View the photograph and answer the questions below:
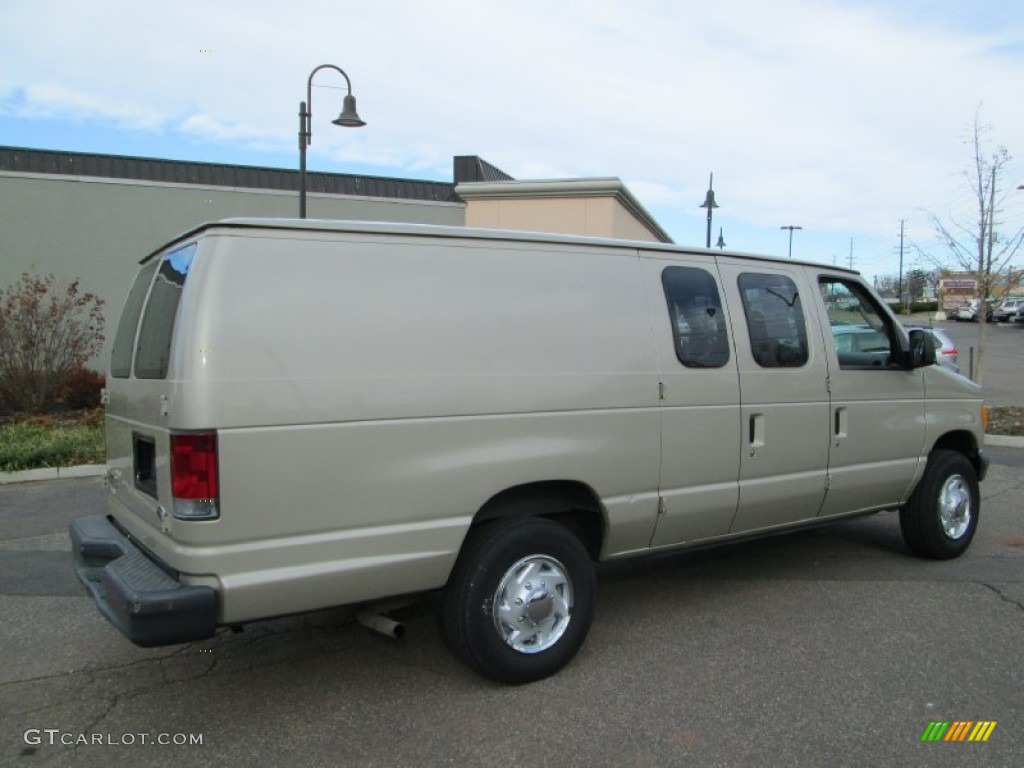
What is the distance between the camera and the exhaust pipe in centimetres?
357

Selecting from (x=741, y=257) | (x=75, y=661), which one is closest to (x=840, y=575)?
(x=741, y=257)

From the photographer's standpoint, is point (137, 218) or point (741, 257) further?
point (137, 218)

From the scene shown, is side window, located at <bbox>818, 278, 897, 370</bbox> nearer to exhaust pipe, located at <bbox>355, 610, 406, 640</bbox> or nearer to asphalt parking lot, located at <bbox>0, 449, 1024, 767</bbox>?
asphalt parking lot, located at <bbox>0, 449, 1024, 767</bbox>

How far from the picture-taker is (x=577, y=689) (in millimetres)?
3707

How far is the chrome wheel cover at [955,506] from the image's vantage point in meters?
5.68

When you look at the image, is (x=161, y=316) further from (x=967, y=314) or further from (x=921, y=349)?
(x=967, y=314)

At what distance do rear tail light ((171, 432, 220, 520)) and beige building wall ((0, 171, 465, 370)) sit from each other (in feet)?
41.5

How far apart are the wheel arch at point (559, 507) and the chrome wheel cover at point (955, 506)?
2.97m

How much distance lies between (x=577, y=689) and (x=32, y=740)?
2.30 metres

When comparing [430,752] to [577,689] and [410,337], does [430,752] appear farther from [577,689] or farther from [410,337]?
[410,337]

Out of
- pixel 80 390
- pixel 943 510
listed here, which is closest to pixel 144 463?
pixel 943 510

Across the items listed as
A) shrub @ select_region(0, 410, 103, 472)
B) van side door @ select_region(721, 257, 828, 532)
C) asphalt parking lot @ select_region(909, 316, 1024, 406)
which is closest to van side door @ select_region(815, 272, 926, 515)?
van side door @ select_region(721, 257, 828, 532)

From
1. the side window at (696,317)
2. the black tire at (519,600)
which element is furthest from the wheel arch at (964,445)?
the black tire at (519,600)

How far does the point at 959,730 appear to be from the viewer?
333cm
